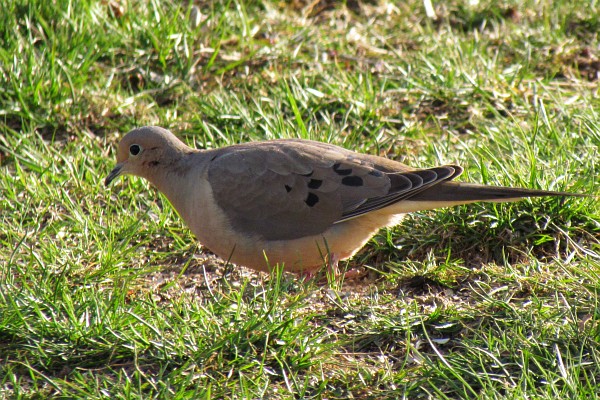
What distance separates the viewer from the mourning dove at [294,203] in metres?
4.86

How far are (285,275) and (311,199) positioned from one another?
466 millimetres

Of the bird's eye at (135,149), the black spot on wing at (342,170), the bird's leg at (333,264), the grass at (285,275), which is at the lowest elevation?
the bird's leg at (333,264)

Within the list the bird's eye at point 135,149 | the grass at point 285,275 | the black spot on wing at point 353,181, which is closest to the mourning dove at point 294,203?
the black spot on wing at point 353,181

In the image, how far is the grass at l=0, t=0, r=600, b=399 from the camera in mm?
3826

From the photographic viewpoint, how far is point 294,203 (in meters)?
4.91

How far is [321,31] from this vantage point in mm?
7426

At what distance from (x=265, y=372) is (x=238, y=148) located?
166 centimetres

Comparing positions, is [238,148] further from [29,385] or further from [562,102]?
[562,102]

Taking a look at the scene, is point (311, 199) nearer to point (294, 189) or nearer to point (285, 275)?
point (294, 189)

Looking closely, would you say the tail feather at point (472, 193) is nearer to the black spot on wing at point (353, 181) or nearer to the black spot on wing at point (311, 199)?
the black spot on wing at point (353, 181)

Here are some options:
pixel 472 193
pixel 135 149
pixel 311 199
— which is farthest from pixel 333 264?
pixel 135 149

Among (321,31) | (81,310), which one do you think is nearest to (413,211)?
(81,310)

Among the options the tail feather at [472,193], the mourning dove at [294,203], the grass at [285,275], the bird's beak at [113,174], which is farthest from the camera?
the bird's beak at [113,174]

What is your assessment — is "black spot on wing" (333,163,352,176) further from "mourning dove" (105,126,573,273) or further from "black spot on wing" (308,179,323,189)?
A: "black spot on wing" (308,179,323,189)
